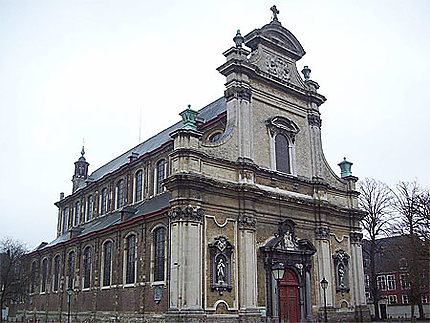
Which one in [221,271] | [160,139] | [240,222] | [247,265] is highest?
[160,139]

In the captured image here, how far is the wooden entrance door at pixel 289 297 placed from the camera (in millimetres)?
23047

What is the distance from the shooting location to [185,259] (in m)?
19.7

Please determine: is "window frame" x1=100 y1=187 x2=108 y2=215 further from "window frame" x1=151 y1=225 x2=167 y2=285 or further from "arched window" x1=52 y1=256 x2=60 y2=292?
"window frame" x1=151 y1=225 x2=167 y2=285

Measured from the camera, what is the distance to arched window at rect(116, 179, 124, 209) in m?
33.5

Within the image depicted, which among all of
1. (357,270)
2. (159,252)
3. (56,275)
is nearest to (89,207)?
(56,275)

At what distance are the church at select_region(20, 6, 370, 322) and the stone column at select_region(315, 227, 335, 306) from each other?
0.18 feet

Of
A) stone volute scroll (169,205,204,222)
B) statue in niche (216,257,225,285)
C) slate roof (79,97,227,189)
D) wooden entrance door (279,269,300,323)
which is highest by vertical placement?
slate roof (79,97,227,189)

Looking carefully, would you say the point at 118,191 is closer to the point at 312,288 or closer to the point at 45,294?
the point at 45,294

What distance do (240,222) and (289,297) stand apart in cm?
485

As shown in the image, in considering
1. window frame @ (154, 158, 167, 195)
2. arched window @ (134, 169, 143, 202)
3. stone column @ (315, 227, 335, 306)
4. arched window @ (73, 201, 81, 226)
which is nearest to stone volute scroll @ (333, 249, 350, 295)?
stone column @ (315, 227, 335, 306)

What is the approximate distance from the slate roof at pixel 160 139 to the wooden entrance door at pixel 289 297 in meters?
9.55

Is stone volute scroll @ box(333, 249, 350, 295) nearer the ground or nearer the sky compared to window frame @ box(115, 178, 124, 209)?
nearer the ground

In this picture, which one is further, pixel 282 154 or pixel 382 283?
pixel 382 283

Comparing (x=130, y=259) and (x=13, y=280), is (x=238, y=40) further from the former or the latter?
(x=13, y=280)
